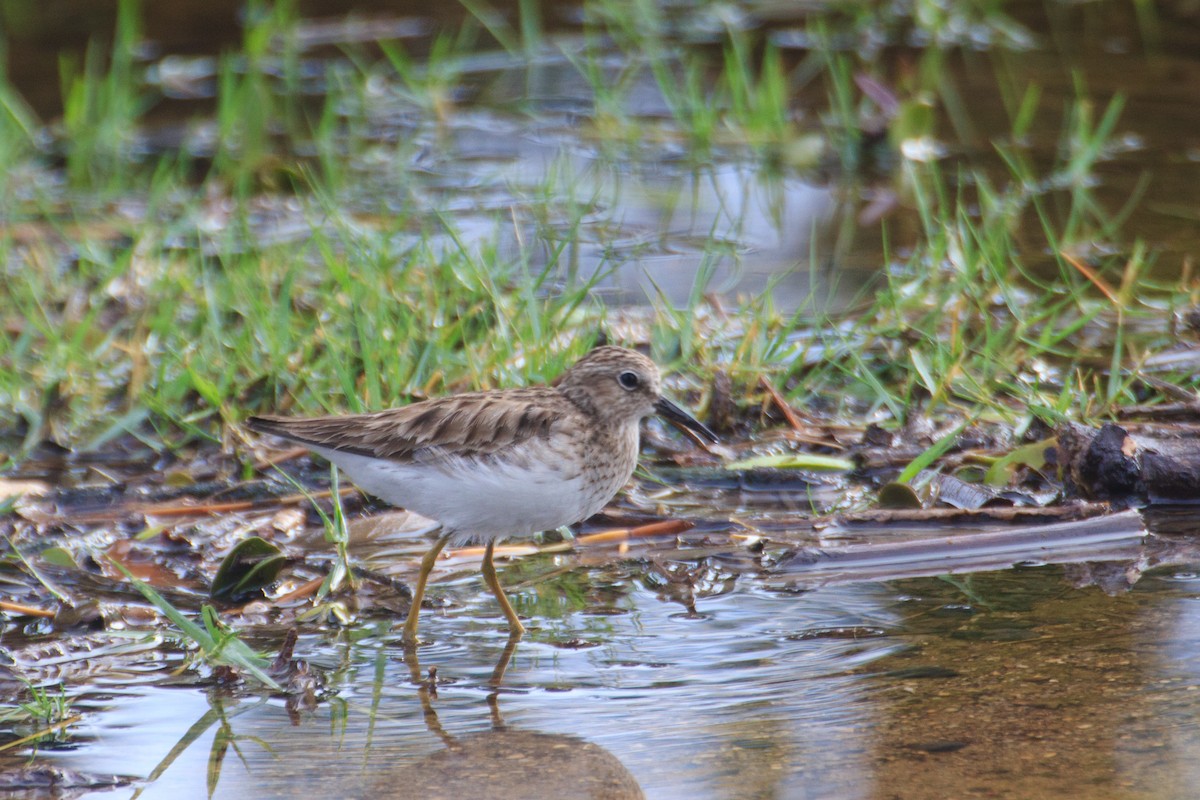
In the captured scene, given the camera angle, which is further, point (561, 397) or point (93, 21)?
point (93, 21)

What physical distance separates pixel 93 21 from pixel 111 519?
7.24 metres

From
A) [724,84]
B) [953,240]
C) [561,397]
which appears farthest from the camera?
[724,84]

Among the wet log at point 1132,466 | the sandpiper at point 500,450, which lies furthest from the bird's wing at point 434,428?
the wet log at point 1132,466

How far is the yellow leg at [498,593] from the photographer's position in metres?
4.91

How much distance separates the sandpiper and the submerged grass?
0.93 metres

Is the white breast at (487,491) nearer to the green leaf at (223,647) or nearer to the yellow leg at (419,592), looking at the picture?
the yellow leg at (419,592)

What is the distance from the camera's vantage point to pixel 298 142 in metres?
9.96

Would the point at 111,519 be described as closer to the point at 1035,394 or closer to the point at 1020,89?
the point at 1035,394

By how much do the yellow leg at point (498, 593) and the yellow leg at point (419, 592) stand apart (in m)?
0.15

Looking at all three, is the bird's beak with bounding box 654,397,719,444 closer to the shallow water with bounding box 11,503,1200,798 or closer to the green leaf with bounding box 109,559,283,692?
the shallow water with bounding box 11,503,1200,798

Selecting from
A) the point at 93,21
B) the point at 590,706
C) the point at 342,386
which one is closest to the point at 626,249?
the point at 342,386

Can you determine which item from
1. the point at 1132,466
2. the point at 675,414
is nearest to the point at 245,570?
the point at 675,414

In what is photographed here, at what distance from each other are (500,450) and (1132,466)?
2.22m

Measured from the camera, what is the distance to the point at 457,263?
6.97 m
